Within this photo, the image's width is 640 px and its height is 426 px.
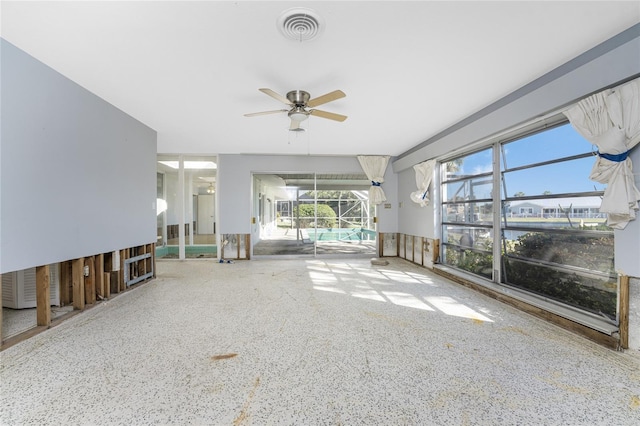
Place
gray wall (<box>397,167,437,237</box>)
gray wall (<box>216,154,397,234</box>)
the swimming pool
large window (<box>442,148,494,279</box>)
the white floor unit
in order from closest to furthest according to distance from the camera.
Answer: the white floor unit
large window (<box>442,148,494,279</box>)
gray wall (<box>397,167,437,237</box>)
gray wall (<box>216,154,397,234</box>)
the swimming pool

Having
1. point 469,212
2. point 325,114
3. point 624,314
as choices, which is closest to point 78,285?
point 325,114

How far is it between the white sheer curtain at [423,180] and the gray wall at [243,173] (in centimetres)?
179

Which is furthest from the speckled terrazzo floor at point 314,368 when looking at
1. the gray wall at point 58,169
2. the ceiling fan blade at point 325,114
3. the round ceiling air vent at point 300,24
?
the round ceiling air vent at point 300,24

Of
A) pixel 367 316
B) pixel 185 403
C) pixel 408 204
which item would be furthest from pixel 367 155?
pixel 185 403

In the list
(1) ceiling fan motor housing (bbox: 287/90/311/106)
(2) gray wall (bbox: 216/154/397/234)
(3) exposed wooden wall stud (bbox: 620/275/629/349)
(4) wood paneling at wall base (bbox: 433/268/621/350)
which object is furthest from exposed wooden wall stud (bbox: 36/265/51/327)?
(3) exposed wooden wall stud (bbox: 620/275/629/349)

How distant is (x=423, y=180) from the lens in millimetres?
5297

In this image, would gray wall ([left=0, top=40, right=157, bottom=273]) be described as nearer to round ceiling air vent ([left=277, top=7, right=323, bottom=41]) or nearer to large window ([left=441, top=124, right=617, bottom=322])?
round ceiling air vent ([left=277, top=7, right=323, bottom=41])

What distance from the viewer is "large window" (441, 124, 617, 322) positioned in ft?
8.56

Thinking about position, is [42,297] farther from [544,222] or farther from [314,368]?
[544,222]

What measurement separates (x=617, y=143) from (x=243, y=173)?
20.0 feet

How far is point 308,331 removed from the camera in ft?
8.42

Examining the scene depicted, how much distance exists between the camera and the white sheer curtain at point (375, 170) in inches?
258

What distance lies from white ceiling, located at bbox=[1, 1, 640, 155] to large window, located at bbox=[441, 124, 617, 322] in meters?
0.84

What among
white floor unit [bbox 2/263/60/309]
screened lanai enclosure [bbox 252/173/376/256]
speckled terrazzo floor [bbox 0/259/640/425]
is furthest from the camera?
screened lanai enclosure [bbox 252/173/376/256]
